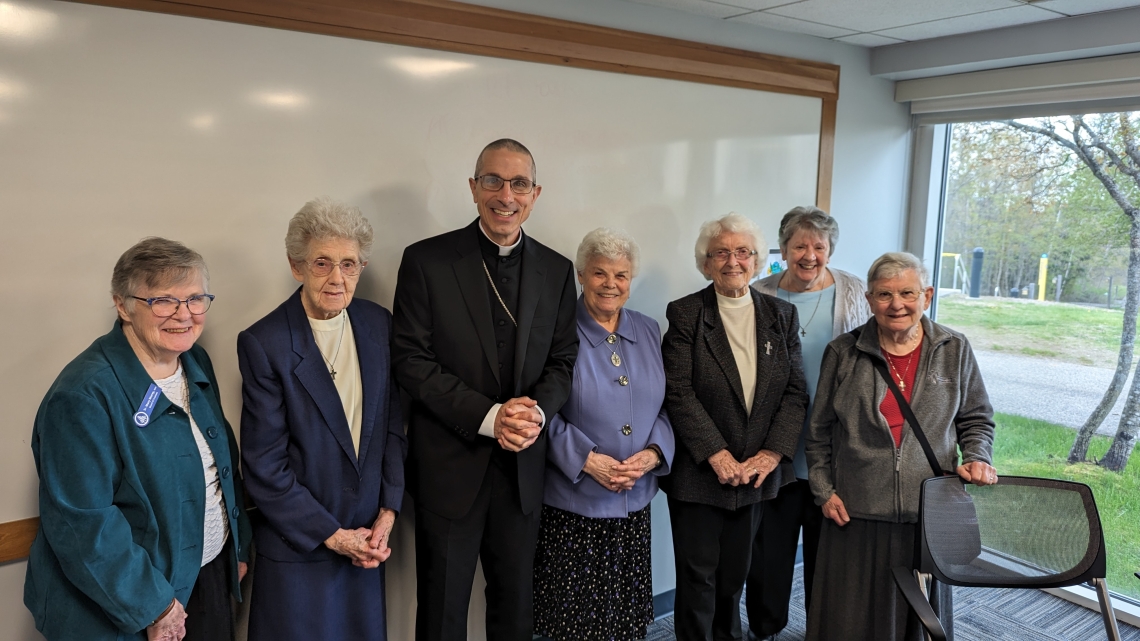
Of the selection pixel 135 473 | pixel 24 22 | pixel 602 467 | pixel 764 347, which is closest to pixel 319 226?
pixel 135 473

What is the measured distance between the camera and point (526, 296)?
2416 mm

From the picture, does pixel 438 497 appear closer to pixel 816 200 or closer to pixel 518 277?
pixel 518 277

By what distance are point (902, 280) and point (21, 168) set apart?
2666 millimetres

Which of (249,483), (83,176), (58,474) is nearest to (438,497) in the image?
(249,483)

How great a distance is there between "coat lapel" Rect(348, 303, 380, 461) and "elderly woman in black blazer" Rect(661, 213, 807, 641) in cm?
105

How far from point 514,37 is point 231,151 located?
3.63 ft

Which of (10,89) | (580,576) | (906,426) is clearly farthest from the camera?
(580,576)

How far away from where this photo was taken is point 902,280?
8.15 feet

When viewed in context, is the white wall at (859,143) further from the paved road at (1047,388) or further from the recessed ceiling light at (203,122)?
the recessed ceiling light at (203,122)

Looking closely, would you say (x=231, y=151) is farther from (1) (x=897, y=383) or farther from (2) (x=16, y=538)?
(1) (x=897, y=383)

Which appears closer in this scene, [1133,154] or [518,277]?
[518,277]

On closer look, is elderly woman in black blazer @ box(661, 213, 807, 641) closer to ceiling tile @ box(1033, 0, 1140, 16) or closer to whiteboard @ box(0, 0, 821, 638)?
whiteboard @ box(0, 0, 821, 638)

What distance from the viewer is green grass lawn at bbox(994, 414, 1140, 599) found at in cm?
354

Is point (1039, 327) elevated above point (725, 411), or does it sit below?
above
